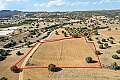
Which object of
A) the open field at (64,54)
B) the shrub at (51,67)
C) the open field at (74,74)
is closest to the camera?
the open field at (74,74)

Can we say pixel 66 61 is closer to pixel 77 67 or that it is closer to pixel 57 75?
pixel 77 67

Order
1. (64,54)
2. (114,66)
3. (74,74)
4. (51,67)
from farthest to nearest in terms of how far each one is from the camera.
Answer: (64,54), (114,66), (51,67), (74,74)

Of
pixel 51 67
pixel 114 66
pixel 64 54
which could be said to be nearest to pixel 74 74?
pixel 51 67

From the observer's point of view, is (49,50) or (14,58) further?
(49,50)

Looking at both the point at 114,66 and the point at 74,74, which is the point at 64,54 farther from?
the point at 74,74

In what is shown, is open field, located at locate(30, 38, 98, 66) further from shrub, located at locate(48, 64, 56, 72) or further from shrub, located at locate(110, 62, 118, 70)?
shrub, located at locate(110, 62, 118, 70)

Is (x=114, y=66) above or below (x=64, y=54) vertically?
above

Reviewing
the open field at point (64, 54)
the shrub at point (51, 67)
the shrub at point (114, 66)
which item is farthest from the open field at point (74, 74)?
the open field at point (64, 54)

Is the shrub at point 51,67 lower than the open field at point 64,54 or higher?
higher

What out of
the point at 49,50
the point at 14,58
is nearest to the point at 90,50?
the point at 49,50

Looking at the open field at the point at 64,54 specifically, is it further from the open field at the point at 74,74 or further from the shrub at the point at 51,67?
the open field at the point at 74,74

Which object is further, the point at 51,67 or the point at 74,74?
the point at 51,67
